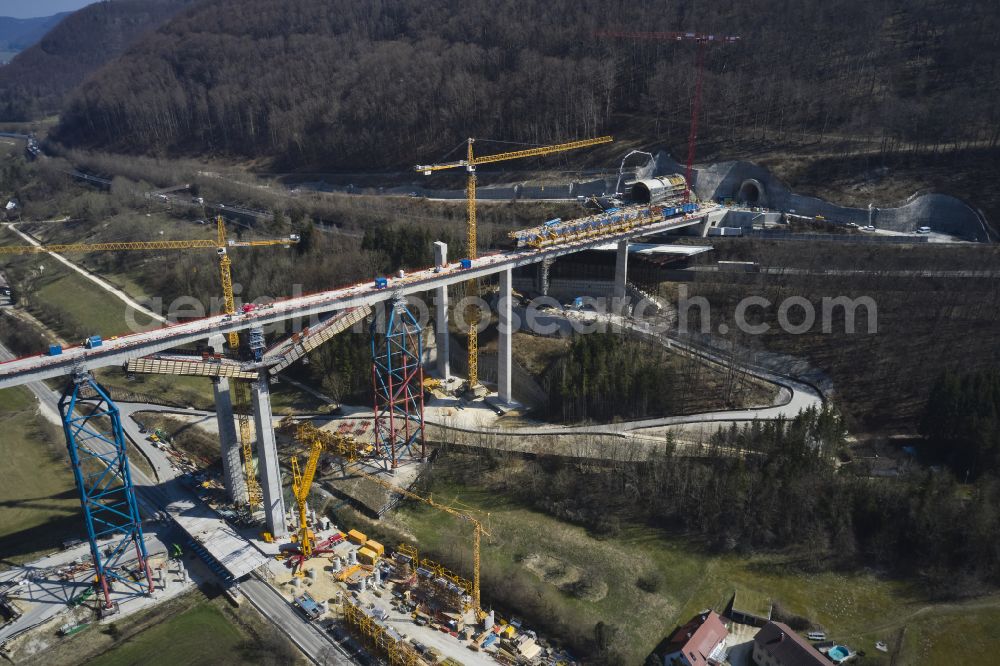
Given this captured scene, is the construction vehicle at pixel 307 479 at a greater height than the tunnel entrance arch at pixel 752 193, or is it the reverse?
the tunnel entrance arch at pixel 752 193

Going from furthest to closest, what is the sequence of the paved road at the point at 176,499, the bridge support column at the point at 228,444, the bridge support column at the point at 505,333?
1. the bridge support column at the point at 505,333
2. the bridge support column at the point at 228,444
3. the paved road at the point at 176,499

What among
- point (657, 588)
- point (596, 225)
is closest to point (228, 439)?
point (657, 588)

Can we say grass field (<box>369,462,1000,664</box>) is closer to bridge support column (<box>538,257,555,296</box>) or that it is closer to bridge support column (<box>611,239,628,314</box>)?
bridge support column (<box>611,239,628,314</box>)

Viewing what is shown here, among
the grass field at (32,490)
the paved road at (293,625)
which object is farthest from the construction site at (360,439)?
the grass field at (32,490)

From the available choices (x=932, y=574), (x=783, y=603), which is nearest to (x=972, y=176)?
(x=932, y=574)

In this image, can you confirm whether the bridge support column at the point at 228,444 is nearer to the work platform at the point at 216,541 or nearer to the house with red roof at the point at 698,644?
the work platform at the point at 216,541

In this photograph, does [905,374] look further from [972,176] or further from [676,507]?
[972,176]

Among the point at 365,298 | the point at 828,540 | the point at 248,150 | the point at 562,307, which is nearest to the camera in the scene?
the point at 828,540
